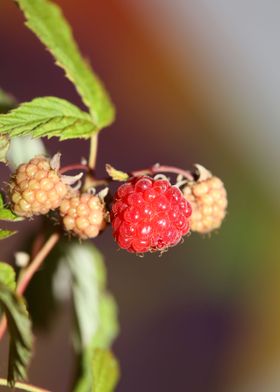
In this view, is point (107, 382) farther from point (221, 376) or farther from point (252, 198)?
point (252, 198)

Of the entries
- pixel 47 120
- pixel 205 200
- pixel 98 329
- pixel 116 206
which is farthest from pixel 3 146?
pixel 98 329

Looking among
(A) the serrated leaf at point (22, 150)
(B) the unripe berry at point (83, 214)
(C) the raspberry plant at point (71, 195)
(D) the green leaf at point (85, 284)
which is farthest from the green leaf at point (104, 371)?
(A) the serrated leaf at point (22, 150)

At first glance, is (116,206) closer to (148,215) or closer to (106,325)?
(148,215)

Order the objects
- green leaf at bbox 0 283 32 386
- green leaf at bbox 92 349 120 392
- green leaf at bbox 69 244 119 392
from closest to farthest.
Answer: green leaf at bbox 0 283 32 386
green leaf at bbox 92 349 120 392
green leaf at bbox 69 244 119 392

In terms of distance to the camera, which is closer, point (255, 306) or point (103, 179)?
point (103, 179)

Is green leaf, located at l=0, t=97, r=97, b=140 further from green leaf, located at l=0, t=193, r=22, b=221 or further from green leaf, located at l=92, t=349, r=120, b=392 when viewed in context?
green leaf, located at l=92, t=349, r=120, b=392

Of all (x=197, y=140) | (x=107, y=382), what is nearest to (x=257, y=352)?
(x=197, y=140)

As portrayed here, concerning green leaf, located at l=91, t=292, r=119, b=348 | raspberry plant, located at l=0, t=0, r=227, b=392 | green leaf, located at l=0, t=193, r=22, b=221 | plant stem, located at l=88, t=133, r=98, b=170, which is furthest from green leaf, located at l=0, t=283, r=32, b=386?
green leaf, located at l=91, t=292, r=119, b=348
